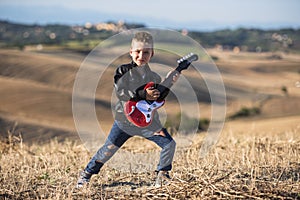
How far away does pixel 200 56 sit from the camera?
4.44m

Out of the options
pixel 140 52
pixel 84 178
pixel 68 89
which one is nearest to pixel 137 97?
pixel 140 52

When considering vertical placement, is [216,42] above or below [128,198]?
above

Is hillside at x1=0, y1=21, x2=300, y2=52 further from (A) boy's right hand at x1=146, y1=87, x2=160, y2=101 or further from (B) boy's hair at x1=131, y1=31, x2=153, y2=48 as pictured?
(A) boy's right hand at x1=146, y1=87, x2=160, y2=101

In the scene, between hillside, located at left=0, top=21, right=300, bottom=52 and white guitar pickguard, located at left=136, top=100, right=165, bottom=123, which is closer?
white guitar pickguard, located at left=136, top=100, right=165, bottom=123

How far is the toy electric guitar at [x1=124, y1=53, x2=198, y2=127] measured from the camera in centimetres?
424

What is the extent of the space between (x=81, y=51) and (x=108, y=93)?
47.9 metres

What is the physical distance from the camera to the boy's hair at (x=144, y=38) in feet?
13.9

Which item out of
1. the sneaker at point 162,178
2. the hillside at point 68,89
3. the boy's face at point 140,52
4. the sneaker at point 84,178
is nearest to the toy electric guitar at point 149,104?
the boy's face at point 140,52

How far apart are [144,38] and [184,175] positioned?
147 cm

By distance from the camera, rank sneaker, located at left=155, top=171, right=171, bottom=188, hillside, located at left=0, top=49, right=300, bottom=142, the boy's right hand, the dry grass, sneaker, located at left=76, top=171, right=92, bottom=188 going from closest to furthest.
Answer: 1. the dry grass
2. the boy's right hand
3. sneaker, located at left=155, top=171, right=171, bottom=188
4. sneaker, located at left=76, top=171, right=92, bottom=188
5. hillside, located at left=0, top=49, right=300, bottom=142

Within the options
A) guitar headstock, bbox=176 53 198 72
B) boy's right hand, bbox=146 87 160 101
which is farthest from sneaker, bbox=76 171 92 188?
guitar headstock, bbox=176 53 198 72

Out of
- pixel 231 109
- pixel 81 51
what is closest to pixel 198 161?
pixel 231 109

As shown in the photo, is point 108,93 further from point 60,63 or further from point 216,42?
point 216,42

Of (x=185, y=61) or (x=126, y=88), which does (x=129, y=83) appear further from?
(x=185, y=61)
